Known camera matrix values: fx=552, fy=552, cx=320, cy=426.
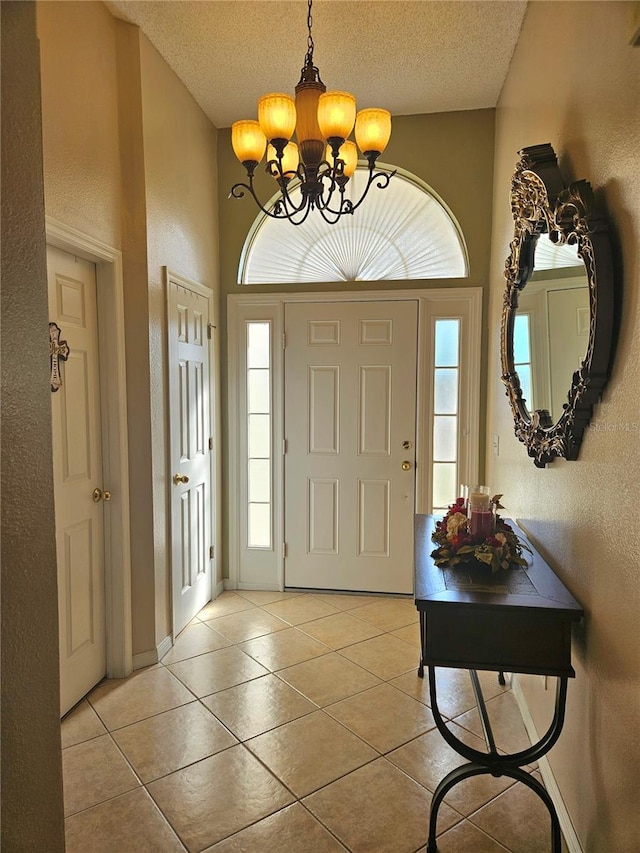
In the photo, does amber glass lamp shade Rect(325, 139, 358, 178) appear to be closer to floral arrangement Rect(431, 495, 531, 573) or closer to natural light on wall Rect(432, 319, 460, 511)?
Result: natural light on wall Rect(432, 319, 460, 511)

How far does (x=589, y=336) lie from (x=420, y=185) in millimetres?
2578

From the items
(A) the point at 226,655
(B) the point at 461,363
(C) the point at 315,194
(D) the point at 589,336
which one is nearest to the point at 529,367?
(D) the point at 589,336

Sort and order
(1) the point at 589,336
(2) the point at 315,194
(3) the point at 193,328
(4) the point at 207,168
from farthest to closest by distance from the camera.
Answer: (4) the point at 207,168 → (3) the point at 193,328 → (2) the point at 315,194 → (1) the point at 589,336

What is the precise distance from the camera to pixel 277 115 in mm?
2029

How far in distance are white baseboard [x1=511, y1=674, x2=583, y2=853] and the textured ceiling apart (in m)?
3.15

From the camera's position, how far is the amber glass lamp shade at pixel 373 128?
2172 mm

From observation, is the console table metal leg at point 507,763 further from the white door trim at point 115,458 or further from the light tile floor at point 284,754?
the white door trim at point 115,458

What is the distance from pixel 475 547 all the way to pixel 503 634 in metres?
0.34

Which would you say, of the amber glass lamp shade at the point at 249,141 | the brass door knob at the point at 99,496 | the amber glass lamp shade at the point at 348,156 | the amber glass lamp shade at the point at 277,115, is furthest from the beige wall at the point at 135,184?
the amber glass lamp shade at the point at 348,156

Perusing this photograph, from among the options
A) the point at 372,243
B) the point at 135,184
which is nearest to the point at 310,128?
the point at 135,184

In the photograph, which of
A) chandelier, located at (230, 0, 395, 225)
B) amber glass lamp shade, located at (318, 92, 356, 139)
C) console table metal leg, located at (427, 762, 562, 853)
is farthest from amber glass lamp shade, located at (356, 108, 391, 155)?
console table metal leg, located at (427, 762, 562, 853)

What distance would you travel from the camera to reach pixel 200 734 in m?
2.35

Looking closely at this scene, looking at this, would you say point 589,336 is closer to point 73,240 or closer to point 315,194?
point 315,194

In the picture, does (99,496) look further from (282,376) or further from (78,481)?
(282,376)
